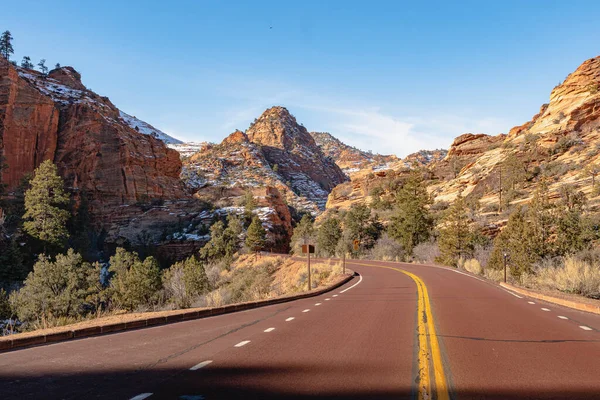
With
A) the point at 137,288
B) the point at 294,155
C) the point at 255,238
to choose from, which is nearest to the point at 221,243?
the point at 255,238

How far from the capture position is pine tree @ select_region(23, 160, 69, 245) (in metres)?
51.2

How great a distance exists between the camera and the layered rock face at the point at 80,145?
246 feet

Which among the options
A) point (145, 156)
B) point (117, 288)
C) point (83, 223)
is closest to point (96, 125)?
point (145, 156)

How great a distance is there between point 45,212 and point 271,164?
99.2m

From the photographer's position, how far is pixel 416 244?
5172cm

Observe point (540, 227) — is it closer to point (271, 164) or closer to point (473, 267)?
point (473, 267)

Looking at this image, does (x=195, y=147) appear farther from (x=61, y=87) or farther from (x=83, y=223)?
(x=83, y=223)

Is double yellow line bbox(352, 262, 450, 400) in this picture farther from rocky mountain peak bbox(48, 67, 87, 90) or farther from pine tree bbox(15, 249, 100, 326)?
rocky mountain peak bbox(48, 67, 87, 90)

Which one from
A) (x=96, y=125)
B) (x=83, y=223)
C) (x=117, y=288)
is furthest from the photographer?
(x=96, y=125)

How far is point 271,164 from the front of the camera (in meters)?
149

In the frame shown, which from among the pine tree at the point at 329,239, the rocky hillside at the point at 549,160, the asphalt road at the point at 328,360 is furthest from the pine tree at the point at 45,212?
the asphalt road at the point at 328,360

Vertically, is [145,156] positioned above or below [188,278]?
above

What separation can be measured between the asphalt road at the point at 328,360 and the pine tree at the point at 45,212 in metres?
48.0

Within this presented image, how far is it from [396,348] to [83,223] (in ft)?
245
